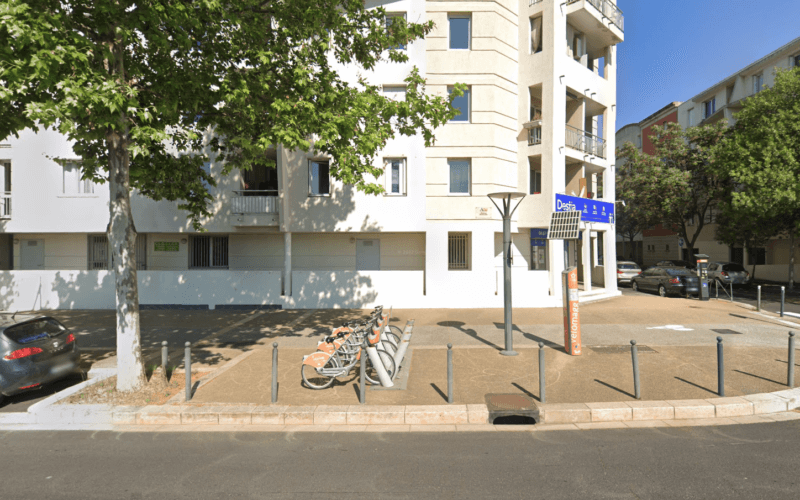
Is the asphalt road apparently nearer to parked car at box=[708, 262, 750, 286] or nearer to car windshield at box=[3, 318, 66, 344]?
car windshield at box=[3, 318, 66, 344]

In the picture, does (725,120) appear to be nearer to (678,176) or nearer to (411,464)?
(678,176)

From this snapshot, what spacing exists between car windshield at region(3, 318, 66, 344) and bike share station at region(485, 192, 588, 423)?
705 cm

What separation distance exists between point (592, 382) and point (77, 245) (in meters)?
20.0

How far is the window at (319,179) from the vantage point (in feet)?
52.4

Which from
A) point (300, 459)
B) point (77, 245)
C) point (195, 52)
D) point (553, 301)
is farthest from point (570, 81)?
point (77, 245)

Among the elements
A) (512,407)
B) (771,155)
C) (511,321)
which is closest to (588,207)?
(511,321)

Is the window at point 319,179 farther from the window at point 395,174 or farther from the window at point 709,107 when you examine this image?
the window at point 709,107

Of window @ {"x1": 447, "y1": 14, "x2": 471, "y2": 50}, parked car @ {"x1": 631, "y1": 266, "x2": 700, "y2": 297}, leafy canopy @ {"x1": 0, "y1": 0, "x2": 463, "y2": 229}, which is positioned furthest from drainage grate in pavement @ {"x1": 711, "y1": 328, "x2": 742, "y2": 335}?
window @ {"x1": 447, "y1": 14, "x2": 471, "y2": 50}

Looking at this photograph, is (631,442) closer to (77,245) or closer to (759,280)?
(77,245)

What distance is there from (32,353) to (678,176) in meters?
32.3

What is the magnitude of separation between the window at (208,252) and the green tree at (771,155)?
25416 millimetres

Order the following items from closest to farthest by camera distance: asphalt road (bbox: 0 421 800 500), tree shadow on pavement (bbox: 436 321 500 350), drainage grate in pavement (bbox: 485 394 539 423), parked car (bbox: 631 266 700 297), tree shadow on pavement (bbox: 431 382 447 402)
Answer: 1. asphalt road (bbox: 0 421 800 500)
2. drainage grate in pavement (bbox: 485 394 539 423)
3. tree shadow on pavement (bbox: 431 382 447 402)
4. tree shadow on pavement (bbox: 436 321 500 350)
5. parked car (bbox: 631 266 700 297)

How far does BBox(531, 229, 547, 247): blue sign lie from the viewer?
1775 cm

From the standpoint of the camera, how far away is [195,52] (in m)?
6.99
